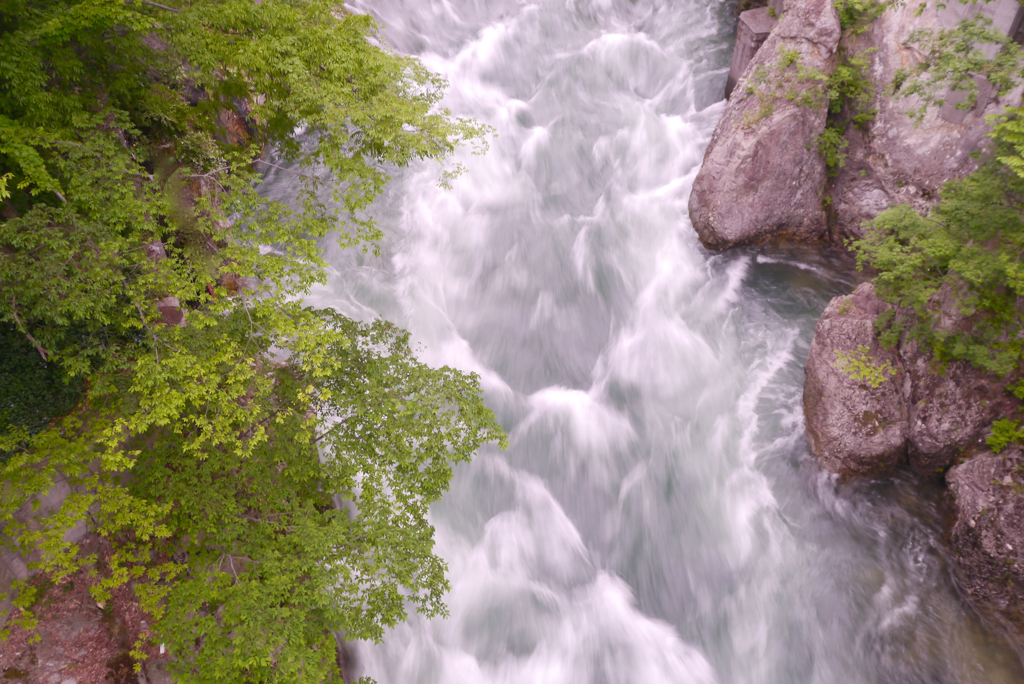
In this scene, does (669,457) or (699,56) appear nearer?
(669,457)

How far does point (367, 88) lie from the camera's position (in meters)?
8.71

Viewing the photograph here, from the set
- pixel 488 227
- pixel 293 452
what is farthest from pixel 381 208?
pixel 293 452

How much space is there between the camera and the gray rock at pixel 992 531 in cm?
855

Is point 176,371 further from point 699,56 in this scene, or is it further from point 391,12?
point 699,56

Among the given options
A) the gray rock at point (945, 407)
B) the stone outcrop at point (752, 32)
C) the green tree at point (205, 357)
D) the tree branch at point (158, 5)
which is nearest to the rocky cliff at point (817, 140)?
the stone outcrop at point (752, 32)

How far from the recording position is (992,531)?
28.8 feet

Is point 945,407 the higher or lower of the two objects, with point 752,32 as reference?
lower

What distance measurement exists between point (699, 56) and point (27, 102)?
17920 mm

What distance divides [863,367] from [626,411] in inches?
189

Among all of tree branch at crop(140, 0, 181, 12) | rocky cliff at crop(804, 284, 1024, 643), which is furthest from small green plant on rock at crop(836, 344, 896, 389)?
tree branch at crop(140, 0, 181, 12)

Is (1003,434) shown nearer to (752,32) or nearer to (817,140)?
(817,140)

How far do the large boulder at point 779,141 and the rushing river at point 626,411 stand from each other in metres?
1.01

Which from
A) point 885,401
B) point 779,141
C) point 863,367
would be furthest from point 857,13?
point 885,401

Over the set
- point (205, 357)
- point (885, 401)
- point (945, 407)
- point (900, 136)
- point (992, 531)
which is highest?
point (900, 136)
